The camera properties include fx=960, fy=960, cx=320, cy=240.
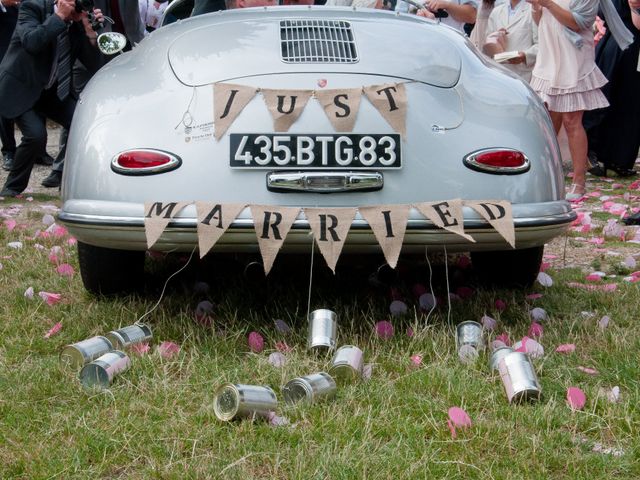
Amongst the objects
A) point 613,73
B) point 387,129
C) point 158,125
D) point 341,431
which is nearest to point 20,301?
point 158,125

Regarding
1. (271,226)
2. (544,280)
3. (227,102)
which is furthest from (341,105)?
(544,280)

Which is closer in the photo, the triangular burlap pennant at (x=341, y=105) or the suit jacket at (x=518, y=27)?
the triangular burlap pennant at (x=341, y=105)

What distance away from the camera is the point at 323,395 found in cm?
269

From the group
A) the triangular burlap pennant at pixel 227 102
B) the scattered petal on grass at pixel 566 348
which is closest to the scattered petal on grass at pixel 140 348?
the triangular burlap pennant at pixel 227 102

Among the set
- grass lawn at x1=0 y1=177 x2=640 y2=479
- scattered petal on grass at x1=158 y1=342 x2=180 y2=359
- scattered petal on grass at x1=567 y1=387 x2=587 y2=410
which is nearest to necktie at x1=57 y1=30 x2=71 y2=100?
grass lawn at x1=0 y1=177 x2=640 y2=479

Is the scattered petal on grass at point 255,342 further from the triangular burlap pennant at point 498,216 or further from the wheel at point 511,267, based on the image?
the wheel at point 511,267

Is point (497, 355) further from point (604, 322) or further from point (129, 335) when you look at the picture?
point (129, 335)

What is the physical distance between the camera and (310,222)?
318 cm

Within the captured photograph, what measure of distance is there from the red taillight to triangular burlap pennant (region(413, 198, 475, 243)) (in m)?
0.16

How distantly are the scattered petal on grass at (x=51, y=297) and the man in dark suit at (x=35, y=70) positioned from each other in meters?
3.64

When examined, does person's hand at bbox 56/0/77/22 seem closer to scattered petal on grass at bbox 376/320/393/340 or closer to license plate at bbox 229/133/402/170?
license plate at bbox 229/133/402/170

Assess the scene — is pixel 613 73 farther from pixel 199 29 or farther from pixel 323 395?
pixel 323 395

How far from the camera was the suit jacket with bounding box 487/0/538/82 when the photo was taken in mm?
8008

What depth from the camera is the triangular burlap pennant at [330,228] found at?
3.17m
